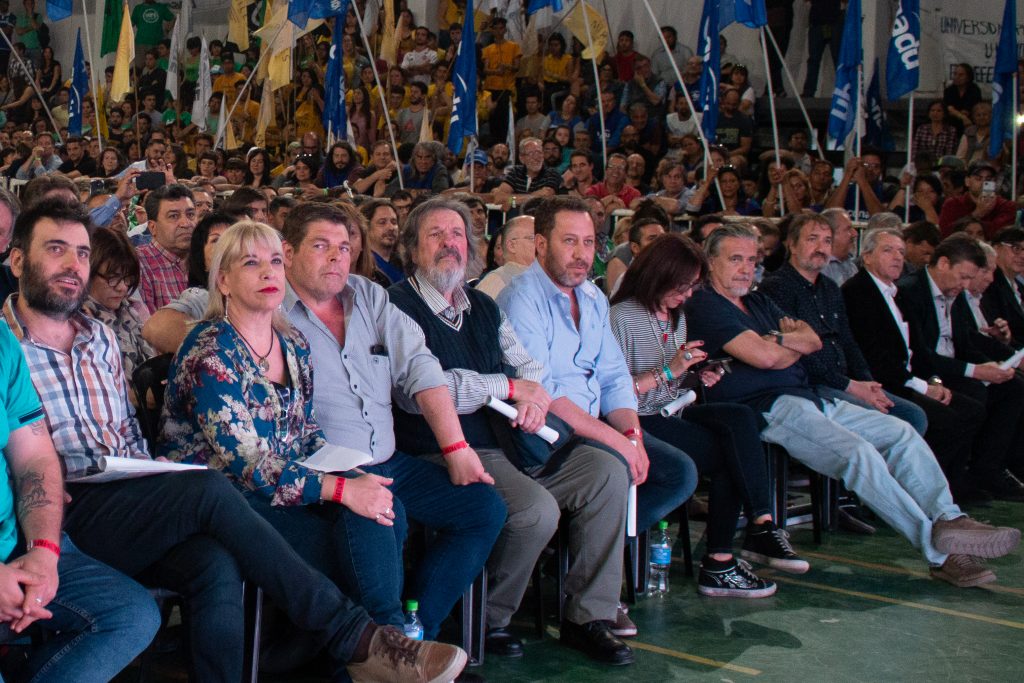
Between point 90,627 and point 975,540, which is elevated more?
point 90,627

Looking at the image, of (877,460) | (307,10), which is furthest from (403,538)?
(307,10)

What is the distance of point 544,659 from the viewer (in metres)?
3.98

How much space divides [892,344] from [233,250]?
4.02 m

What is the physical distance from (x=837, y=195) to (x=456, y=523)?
6694 mm

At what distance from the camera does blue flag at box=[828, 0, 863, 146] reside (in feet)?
32.7

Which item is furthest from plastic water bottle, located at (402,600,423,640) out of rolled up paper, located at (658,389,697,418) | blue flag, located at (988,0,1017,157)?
blue flag, located at (988,0,1017,157)

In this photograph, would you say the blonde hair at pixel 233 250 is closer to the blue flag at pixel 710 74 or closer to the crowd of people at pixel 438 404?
the crowd of people at pixel 438 404

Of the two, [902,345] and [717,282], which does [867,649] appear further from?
[902,345]

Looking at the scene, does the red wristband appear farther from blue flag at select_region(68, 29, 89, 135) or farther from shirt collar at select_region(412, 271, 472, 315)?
blue flag at select_region(68, 29, 89, 135)

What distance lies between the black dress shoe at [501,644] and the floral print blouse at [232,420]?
3.07ft

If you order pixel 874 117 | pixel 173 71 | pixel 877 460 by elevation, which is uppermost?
pixel 173 71

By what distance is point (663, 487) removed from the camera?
4660mm

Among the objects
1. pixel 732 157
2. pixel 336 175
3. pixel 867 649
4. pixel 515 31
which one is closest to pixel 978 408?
pixel 867 649

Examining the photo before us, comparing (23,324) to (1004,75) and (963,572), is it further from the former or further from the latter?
(1004,75)
